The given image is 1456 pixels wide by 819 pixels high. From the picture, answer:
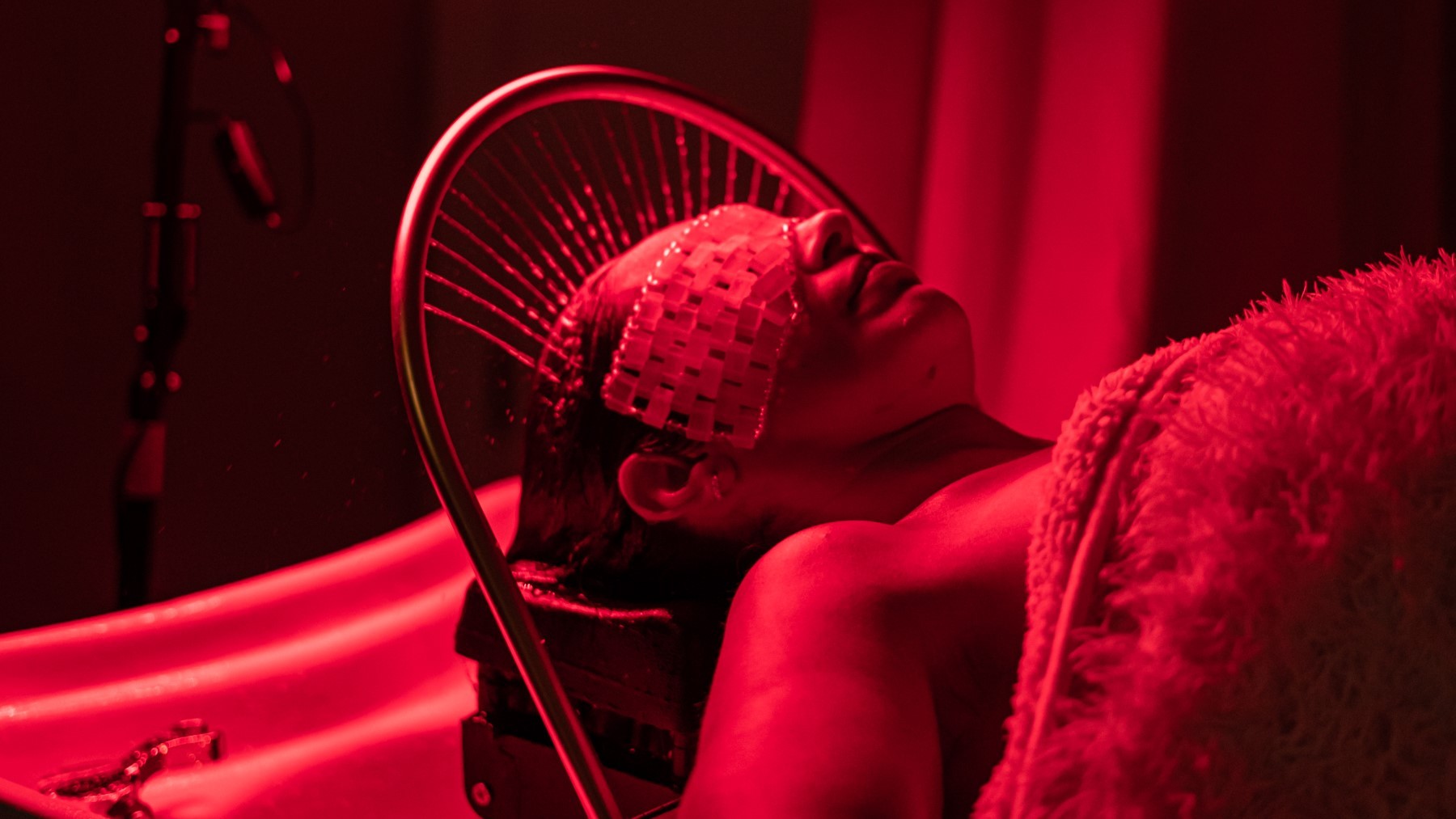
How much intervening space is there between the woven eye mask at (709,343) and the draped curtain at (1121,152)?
63cm

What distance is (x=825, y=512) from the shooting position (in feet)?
3.11

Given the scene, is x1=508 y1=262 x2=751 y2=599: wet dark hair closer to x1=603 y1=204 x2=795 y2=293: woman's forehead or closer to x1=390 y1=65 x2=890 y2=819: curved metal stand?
x1=603 y1=204 x2=795 y2=293: woman's forehead

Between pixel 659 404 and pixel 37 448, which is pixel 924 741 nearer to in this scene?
pixel 659 404

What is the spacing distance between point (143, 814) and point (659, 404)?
1.69 ft

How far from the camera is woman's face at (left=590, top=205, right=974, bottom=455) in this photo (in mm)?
930

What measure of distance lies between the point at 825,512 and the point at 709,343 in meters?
0.16

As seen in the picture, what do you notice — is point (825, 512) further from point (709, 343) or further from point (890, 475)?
point (709, 343)

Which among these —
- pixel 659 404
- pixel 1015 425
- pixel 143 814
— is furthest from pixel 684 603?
pixel 1015 425

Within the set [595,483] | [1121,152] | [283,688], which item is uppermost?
[1121,152]

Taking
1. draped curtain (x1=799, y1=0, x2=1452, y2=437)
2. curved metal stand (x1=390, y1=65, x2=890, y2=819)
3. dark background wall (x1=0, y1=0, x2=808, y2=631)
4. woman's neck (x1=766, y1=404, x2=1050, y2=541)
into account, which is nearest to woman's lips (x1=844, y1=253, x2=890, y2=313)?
woman's neck (x1=766, y1=404, x2=1050, y2=541)

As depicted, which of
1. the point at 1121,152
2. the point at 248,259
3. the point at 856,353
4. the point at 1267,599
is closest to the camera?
the point at 1267,599

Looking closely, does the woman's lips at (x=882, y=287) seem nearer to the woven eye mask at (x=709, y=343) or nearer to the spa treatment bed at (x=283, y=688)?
the woven eye mask at (x=709, y=343)

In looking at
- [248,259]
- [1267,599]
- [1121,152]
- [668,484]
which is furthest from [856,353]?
[248,259]

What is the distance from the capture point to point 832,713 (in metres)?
0.61
